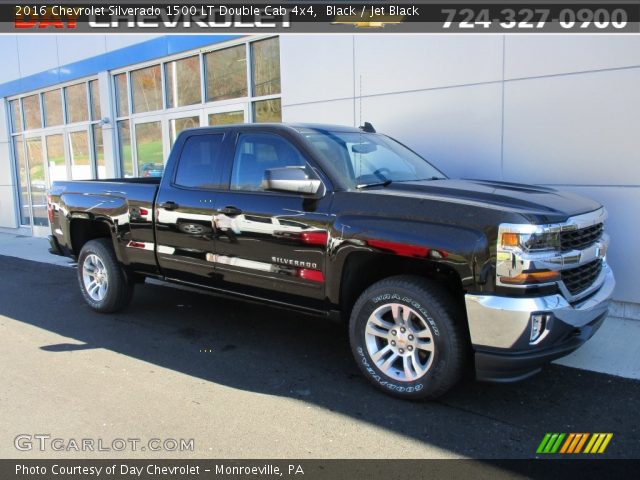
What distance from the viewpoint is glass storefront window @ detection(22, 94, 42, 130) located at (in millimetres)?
14188

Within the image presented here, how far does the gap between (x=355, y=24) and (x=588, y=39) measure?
3056 mm

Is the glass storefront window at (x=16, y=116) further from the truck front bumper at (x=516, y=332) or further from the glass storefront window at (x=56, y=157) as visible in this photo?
the truck front bumper at (x=516, y=332)

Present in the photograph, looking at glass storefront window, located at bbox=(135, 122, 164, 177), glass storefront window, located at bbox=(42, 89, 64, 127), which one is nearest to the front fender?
glass storefront window, located at bbox=(135, 122, 164, 177)

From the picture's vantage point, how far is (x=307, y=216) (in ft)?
13.3

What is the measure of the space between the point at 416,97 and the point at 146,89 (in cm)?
674

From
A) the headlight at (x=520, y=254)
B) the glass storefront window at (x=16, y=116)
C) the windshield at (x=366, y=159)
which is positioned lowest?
the headlight at (x=520, y=254)

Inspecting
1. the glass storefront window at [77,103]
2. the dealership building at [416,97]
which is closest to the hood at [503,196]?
the dealership building at [416,97]

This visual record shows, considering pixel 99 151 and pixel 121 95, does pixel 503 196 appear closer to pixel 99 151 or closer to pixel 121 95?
pixel 121 95

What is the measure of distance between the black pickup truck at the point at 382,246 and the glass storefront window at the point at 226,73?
4658 mm

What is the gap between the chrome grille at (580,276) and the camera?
11.4ft

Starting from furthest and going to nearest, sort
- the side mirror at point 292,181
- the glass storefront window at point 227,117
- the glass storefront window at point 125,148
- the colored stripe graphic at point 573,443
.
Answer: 1. the glass storefront window at point 125,148
2. the glass storefront window at point 227,117
3. the side mirror at point 292,181
4. the colored stripe graphic at point 573,443

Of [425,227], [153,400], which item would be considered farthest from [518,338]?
[153,400]

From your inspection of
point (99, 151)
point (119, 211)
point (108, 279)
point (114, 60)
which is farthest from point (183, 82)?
point (108, 279)

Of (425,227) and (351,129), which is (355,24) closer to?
(351,129)
